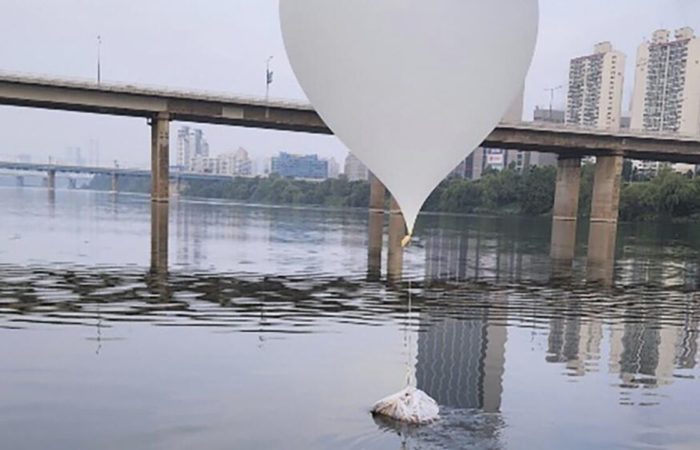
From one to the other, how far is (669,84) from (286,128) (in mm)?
112580

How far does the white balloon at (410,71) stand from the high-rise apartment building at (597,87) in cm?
14920

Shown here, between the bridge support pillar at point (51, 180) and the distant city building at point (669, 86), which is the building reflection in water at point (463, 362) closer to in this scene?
the distant city building at point (669, 86)

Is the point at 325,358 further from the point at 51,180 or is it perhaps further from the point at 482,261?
the point at 51,180

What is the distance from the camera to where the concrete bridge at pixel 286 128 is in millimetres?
57500

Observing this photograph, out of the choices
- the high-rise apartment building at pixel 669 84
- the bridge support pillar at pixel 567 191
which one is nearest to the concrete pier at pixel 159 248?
the bridge support pillar at pixel 567 191

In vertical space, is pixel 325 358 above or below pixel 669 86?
below

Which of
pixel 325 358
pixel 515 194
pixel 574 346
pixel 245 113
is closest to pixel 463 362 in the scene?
pixel 325 358

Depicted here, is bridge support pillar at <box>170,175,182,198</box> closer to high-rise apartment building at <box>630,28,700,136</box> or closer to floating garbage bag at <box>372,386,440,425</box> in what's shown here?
high-rise apartment building at <box>630,28,700,136</box>

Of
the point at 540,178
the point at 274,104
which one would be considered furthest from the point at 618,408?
the point at 540,178

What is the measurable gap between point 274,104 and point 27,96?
21.6 meters

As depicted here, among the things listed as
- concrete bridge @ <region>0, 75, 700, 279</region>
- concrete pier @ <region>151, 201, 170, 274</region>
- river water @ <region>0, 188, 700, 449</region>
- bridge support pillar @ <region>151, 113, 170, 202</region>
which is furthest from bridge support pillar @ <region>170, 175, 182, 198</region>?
river water @ <region>0, 188, 700, 449</region>

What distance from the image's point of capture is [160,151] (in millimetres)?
63281

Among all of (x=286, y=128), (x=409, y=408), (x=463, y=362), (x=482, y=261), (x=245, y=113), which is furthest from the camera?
(x=286, y=128)

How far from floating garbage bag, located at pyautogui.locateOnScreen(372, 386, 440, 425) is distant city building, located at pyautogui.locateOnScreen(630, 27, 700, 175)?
141 meters
